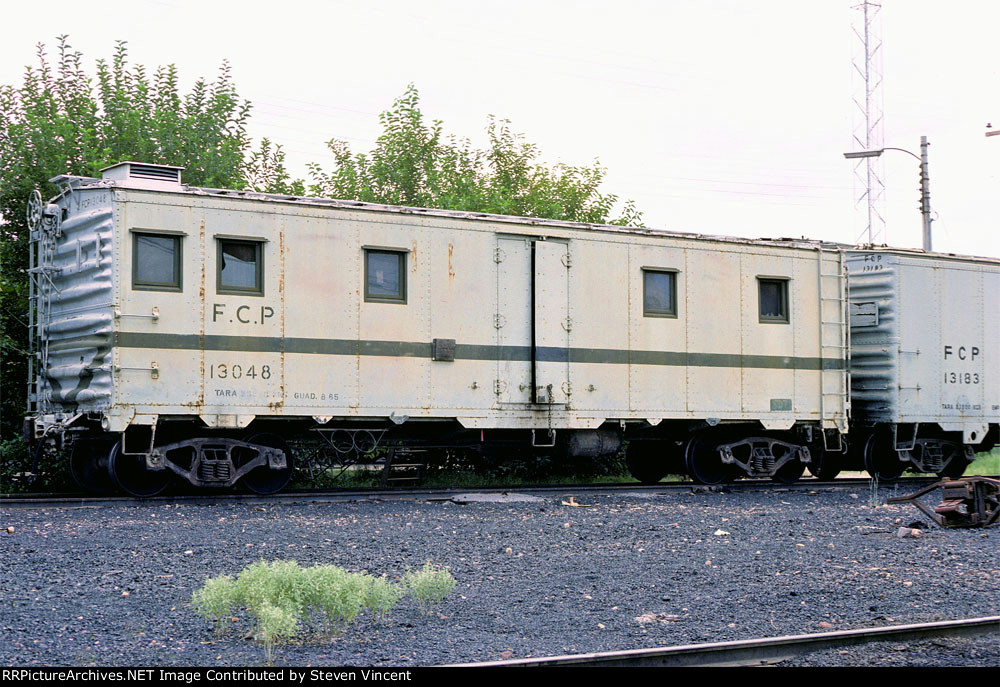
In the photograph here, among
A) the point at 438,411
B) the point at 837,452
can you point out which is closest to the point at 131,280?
the point at 438,411

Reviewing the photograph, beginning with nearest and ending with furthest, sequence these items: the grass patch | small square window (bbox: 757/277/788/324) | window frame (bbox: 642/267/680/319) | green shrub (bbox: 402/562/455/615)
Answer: the grass patch
green shrub (bbox: 402/562/455/615)
window frame (bbox: 642/267/680/319)
small square window (bbox: 757/277/788/324)

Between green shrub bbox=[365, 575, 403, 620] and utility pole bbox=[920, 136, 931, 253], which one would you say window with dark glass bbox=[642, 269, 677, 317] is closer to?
green shrub bbox=[365, 575, 403, 620]

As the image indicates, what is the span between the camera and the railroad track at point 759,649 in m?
5.45

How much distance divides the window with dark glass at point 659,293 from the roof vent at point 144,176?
643 cm

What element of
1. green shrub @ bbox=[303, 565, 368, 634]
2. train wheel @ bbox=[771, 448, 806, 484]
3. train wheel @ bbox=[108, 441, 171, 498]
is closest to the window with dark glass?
train wheel @ bbox=[771, 448, 806, 484]

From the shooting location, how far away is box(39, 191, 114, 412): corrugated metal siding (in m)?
12.0

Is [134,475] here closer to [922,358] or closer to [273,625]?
[273,625]

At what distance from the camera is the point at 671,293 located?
49.8ft

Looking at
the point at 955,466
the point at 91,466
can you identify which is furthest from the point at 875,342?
the point at 91,466

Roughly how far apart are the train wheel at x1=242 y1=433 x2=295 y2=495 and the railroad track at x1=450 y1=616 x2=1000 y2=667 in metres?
8.14

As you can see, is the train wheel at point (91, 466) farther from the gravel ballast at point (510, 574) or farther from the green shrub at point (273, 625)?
the green shrub at point (273, 625)

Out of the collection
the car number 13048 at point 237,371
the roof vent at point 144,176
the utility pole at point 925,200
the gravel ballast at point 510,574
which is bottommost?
the gravel ballast at point 510,574

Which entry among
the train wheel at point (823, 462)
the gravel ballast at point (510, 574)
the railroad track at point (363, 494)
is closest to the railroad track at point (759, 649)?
the gravel ballast at point (510, 574)
